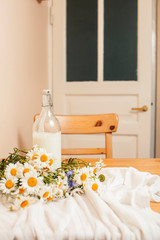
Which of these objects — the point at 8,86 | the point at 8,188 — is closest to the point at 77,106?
the point at 8,86

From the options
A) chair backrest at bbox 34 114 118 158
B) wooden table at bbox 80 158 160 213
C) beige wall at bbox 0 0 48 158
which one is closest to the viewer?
wooden table at bbox 80 158 160 213

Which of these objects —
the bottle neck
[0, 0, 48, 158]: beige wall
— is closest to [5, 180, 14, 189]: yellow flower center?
the bottle neck

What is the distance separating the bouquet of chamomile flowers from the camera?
0.60 meters

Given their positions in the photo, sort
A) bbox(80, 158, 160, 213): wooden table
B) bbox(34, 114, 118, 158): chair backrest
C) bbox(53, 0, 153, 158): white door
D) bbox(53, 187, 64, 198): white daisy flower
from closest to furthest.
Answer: bbox(53, 187, 64, 198): white daisy flower
bbox(80, 158, 160, 213): wooden table
bbox(34, 114, 118, 158): chair backrest
bbox(53, 0, 153, 158): white door

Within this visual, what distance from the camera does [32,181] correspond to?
60 centimetres

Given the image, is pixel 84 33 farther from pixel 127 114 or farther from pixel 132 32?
pixel 127 114

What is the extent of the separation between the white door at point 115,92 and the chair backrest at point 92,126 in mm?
930

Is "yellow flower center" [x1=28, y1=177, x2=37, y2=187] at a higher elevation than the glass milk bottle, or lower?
lower

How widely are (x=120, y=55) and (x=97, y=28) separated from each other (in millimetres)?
305

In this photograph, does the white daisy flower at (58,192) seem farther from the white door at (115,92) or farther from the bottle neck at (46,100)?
the white door at (115,92)

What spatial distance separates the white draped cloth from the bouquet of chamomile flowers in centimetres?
2

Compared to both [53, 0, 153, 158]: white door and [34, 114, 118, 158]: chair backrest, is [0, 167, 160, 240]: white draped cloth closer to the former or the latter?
[34, 114, 118, 158]: chair backrest

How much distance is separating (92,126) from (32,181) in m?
0.93

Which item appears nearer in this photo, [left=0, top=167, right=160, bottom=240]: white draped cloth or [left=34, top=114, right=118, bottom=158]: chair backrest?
[left=0, top=167, right=160, bottom=240]: white draped cloth
